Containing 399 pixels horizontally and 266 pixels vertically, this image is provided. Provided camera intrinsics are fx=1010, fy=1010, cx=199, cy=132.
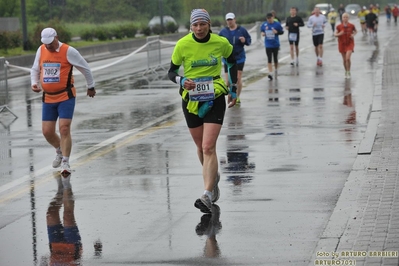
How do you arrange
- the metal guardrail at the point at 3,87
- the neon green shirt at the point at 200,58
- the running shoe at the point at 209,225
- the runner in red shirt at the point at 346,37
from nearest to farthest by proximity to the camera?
the running shoe at the point at 209,225 < the neon green shirt at the point at 200,58 < the metal guardrail at the point at 3,87 < the runner in red shirt at the point at 346,37

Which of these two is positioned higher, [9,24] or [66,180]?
[66,180]

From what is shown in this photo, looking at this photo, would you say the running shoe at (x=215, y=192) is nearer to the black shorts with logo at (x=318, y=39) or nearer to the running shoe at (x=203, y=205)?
the running shoe at (x=203, y=205)

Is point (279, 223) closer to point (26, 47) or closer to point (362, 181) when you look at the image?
point (362, 181)

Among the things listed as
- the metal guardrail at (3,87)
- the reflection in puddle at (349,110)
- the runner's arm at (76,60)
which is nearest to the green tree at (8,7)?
the reflection in puddle at (349,110)

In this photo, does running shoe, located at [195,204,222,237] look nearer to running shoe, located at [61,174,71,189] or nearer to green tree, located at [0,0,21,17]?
running shoe, located at [61,174,71,189]

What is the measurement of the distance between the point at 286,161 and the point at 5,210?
12.7 feet

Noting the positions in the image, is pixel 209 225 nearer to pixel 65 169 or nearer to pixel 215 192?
pixel 215 192

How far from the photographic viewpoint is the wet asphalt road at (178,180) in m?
7.97

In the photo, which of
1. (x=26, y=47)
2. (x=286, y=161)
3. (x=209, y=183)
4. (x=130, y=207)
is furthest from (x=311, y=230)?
(x=26, y=47)

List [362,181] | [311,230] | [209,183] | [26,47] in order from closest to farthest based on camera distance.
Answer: [311,230]
[209,183]
[362,181]
[26,47]

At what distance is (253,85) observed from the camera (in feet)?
79.6

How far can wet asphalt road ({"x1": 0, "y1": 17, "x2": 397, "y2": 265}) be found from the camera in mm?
7973

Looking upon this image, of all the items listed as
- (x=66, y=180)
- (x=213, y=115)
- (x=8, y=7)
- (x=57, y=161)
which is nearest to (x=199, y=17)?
(x=213, y=115)

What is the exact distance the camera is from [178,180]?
36.3ft
